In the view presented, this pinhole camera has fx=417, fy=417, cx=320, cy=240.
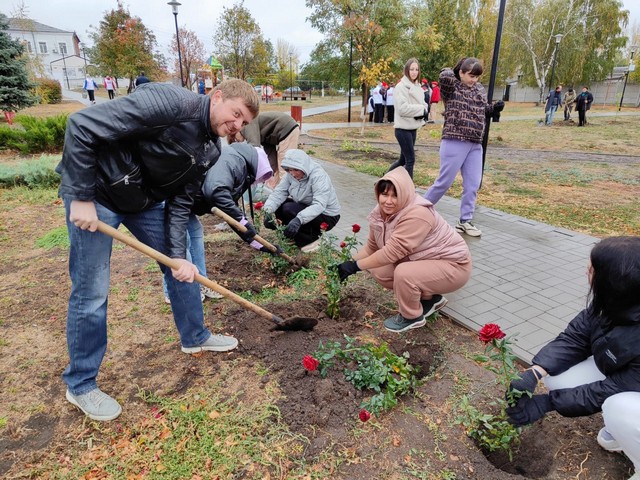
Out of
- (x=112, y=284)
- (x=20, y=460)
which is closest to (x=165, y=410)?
(x=20, y=460)

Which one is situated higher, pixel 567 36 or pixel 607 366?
pixel 567 36

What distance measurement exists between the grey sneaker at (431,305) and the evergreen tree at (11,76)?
1469 centimetres

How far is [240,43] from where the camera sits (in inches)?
1048

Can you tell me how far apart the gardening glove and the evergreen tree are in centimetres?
1563

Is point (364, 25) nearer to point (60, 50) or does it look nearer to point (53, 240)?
point (53, 240)

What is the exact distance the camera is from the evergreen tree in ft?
40.9

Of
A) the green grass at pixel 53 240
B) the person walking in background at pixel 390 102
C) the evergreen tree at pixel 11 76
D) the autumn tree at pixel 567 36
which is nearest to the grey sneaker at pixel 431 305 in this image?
the green grass at pixel 53 240

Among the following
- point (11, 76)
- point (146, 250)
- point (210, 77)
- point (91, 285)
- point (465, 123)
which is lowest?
point (91, 285)

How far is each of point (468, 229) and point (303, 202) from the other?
79.2 inches

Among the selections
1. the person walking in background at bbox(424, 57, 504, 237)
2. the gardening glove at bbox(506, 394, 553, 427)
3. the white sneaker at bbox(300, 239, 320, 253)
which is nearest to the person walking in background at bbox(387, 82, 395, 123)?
the person walking in background at bbox(424, 57, 504, 237)

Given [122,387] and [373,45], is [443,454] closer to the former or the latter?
[122,387]

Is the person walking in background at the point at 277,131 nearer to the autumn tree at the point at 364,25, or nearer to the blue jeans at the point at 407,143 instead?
the blue jeans at the point at 407,143

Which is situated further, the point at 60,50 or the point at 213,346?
the point at 60,50

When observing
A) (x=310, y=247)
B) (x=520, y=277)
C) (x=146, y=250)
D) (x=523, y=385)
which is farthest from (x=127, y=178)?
(x=520, y=277)
